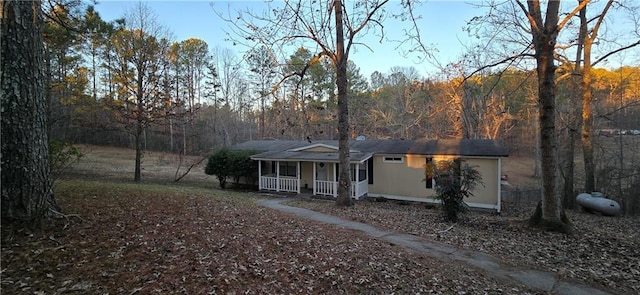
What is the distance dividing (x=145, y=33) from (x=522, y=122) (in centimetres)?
3543

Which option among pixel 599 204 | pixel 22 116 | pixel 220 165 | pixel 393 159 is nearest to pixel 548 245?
pixel 599 204

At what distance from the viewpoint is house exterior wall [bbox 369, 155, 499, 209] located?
44.6 feet

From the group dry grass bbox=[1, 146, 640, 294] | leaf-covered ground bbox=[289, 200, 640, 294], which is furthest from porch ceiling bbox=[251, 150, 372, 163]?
dry grass bbox=[1, 146, 640, 294]

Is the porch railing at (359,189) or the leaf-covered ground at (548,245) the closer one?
the leaf-covered ground at (548,245)

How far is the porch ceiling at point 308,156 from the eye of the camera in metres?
14.8

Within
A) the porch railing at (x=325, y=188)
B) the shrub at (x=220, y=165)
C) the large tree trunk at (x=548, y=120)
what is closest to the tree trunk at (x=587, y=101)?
the large tree trunk at (x=548, y=120)

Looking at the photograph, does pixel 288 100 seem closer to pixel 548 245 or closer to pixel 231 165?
pixel 231 165

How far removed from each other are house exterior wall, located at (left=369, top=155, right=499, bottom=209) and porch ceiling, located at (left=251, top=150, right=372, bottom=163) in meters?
1.28

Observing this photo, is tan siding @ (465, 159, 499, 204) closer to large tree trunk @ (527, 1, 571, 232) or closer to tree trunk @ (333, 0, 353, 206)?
large tree trunk @ (527, 1, 571, 232)

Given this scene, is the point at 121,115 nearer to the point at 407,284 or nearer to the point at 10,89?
the point at 10,89

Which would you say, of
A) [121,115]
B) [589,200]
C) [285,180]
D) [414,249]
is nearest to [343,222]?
[414,249]

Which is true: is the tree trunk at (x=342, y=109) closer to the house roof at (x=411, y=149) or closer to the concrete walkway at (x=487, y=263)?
the house roof at (x=411, y=149)

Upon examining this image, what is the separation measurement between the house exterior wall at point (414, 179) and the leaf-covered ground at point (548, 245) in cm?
401

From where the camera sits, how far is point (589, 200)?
41.4ft
